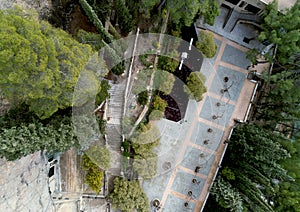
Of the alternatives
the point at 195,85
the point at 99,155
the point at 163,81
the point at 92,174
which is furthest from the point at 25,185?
the point at 195,85

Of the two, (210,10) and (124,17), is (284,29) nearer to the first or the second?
(210,10)

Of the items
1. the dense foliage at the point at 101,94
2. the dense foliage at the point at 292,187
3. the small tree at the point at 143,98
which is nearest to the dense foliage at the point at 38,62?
the dense foliage at the point at 101,94

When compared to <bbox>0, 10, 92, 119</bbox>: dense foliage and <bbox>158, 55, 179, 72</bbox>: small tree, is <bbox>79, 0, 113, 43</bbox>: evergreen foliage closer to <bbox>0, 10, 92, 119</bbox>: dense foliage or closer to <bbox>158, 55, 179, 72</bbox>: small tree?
<bbox>0, 10, 92, 119</bbox>: dense foliage

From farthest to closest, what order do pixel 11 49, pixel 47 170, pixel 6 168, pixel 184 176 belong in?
pixel 184 176
pixel 47 170
pixel 6 168
pixel 11 49

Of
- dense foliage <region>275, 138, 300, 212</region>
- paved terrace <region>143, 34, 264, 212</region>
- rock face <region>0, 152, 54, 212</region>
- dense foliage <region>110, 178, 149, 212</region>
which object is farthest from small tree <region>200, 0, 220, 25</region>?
rock face <region>0, 152, 54, 212</region>

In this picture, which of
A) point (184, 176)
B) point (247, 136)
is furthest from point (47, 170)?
point (247, 136)

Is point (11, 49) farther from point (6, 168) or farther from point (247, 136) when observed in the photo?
point (247, 136)

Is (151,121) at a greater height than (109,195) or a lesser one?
greater
